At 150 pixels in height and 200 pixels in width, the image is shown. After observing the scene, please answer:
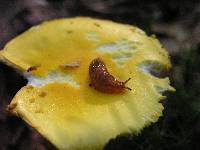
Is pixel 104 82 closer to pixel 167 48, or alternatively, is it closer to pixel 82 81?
pixel 82 81

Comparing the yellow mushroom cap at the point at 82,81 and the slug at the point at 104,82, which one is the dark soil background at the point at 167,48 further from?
the slug at the point at 104,82

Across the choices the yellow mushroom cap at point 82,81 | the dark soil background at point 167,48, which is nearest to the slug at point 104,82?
the yellow mushroom cap at point 82,81

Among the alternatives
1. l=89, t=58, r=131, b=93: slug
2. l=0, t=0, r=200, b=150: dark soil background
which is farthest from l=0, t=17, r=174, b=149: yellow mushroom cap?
l=0, t=0, r=200, b=150: dark soil background

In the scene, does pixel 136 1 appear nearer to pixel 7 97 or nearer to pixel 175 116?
pixel 175 116

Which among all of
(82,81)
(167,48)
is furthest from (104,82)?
(167,48)

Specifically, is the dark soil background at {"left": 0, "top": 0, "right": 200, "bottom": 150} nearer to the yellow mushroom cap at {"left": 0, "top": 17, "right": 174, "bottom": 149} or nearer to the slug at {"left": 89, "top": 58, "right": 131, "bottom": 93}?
the yellow mushroom cap at {"left": 0, "top": 17, "right": 174, "bottom": 149}

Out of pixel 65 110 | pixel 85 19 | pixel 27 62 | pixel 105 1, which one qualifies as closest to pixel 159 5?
pixel 105 1
